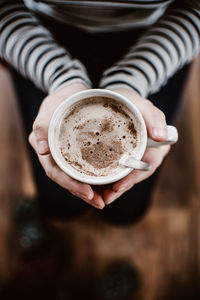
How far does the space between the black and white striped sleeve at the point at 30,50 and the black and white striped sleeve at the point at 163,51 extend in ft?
0.33

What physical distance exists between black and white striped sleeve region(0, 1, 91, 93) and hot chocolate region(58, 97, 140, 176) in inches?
5.9

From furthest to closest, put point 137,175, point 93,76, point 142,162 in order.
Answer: point 93,76, point 137,175, point 142,162

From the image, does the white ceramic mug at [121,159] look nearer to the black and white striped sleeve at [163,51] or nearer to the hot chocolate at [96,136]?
the hot chocolate at [96,136]

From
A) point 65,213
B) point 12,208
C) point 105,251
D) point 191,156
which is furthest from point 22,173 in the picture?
point 191,156

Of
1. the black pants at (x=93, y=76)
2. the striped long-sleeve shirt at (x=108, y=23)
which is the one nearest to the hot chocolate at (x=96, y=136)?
the striped long-sleeve shirt at (x=108, y=23)

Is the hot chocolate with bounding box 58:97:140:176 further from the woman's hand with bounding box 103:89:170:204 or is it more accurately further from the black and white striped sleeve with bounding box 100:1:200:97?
the black and white striped sleeve with bounding box 100:1:200:97

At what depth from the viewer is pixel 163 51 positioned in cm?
72

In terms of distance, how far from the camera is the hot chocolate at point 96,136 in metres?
0.58

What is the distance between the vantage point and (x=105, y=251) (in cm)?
126

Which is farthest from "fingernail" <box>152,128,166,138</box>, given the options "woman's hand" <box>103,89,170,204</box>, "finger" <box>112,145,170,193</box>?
"finger" <box>112,145,170,193</box>

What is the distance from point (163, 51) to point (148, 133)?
266 millimetres

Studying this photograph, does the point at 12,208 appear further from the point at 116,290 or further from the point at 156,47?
the point at 156,47

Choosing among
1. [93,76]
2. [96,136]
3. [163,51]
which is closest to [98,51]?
[93,76]

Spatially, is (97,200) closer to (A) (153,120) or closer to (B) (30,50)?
(A) (153,120)
